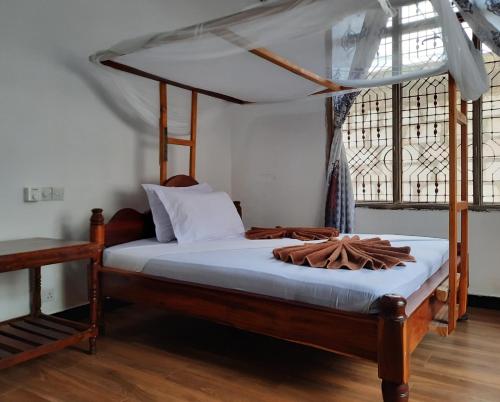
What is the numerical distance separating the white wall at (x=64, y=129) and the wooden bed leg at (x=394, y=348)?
215cm

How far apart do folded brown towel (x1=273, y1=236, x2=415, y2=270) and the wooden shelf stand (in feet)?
3.80

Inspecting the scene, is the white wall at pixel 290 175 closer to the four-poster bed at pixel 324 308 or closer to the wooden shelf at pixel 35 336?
the four-poster bed at pixel 324 308

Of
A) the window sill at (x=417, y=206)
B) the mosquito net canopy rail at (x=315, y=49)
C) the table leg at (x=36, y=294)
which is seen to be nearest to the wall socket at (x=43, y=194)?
the table leg at (x=36, y=294)

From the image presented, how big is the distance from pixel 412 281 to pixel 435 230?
1.68m

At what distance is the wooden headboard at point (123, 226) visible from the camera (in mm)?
2516

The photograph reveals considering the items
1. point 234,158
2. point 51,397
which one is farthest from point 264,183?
point 51,397

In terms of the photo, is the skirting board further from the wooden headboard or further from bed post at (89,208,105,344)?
bed post at (89,208,105,344)

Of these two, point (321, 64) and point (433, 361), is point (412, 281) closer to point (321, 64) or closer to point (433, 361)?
point (433, 361)

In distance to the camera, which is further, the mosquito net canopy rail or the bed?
the mosquito net canopy rail

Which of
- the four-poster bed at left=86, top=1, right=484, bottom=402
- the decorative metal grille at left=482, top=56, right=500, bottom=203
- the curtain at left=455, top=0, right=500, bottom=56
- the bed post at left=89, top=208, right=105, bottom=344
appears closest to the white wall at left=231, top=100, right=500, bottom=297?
the decorative metal grille at left=482, top=56, right=500, bottom=203

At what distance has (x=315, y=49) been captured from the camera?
2447mm

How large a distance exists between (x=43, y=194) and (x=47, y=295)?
2.17 feet

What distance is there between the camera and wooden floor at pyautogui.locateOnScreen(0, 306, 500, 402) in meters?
1.80

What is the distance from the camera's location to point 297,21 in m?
1.94
